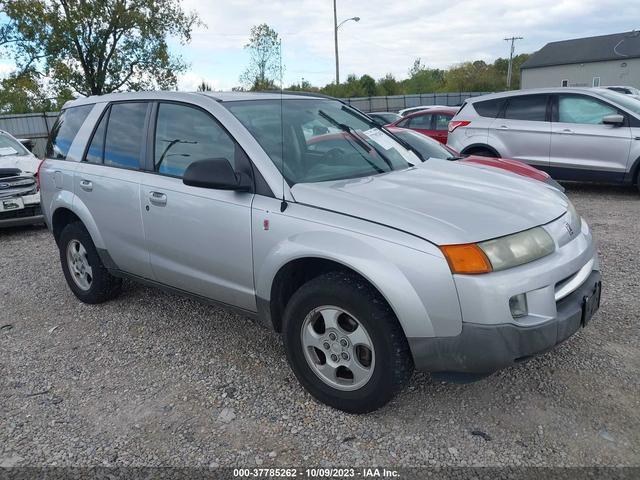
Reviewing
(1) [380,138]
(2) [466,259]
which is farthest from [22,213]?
(2) [466,259]

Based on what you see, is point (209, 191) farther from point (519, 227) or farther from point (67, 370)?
point (519, 227)

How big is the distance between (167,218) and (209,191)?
1.42 ft

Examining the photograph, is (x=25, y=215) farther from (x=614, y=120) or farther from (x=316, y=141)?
(x=614, y=120)

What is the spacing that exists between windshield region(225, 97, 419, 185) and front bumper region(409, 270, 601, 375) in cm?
120

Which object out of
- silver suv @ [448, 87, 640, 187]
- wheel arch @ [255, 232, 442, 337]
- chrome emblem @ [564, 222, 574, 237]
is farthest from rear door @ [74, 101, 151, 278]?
silver suv @ [448, 87, 640, 187]

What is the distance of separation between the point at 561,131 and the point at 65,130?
23.7 feet

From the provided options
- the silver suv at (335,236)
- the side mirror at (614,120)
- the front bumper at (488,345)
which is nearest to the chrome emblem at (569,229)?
the silver suv at (335,236)

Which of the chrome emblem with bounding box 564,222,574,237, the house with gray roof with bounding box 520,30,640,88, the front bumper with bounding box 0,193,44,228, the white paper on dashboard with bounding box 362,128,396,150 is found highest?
the house with gray roof with bounding box 520,30,640,88

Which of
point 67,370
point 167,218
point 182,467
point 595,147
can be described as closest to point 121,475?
point 182,467

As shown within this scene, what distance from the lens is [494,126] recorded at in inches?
359

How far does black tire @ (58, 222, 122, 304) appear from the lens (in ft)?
14.3

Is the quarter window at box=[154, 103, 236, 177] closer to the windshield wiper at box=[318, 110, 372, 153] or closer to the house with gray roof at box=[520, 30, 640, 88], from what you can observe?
the windshield wiper at box=[318, 110, 372, 153]

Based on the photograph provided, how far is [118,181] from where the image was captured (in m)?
3.89

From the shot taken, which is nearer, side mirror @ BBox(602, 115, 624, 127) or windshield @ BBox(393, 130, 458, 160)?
windshield @ BBox(393, 130, 458, 160)
